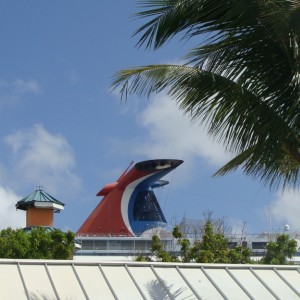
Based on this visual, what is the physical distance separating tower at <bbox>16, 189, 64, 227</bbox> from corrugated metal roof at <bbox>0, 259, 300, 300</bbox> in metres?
54.5

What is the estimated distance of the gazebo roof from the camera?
68625mm

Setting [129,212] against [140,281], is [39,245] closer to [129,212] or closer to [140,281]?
[140,281]

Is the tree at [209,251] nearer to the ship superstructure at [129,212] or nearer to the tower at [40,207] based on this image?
the tower at [40,207]

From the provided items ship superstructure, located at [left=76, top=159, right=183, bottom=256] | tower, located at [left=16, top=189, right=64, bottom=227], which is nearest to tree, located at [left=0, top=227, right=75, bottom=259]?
tower, located at [left=16, top=189, right=64, bottom=227]

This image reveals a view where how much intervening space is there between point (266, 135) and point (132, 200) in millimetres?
78052

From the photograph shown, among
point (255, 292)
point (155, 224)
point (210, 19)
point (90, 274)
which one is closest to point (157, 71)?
point (210, 19)

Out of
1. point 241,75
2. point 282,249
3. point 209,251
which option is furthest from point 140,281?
point 282,249

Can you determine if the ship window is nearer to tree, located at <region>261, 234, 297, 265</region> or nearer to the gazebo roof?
the gazebo roof

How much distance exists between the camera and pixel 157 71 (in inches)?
479

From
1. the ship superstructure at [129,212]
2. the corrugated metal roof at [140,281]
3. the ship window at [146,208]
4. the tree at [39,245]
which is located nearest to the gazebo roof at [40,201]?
the ship superstructure at [129,212]

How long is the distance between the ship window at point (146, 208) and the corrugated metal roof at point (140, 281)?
74078 millimetres

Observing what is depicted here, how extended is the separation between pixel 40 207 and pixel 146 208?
23592mm

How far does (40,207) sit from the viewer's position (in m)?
68.4

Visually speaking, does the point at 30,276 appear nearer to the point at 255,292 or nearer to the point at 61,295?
the point at 61,295
